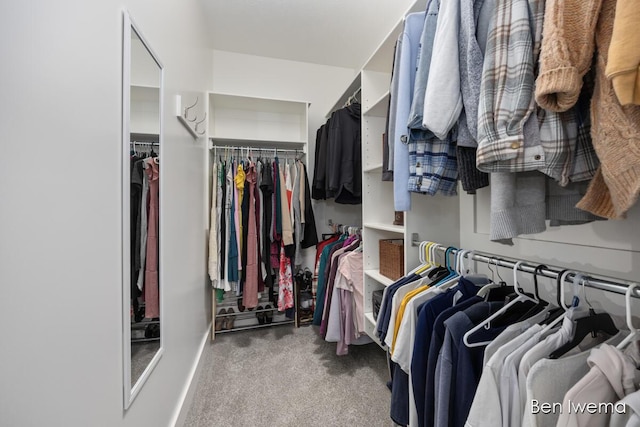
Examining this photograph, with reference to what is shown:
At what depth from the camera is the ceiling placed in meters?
1.97

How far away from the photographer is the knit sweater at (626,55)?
408 mm

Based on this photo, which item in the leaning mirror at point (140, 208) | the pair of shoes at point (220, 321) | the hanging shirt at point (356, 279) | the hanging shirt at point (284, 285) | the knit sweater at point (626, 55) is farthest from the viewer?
the pair of shoes at point (220, 321)

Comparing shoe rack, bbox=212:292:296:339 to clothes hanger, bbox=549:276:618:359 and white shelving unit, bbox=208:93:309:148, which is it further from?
clothes hanger, bbox=549:276:618:359

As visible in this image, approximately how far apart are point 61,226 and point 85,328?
0.26m

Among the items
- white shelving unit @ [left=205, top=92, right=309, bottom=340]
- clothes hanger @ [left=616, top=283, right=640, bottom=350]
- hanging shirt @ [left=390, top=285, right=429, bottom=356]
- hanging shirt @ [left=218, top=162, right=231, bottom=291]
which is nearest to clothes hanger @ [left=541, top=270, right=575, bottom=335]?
clothes hanger @ [left=616, top=283, right=640, bottom=350]

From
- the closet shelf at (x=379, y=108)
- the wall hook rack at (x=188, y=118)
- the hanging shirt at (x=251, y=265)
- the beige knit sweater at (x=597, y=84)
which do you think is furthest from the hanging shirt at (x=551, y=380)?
the hanging shirt at (x=251, y=265)

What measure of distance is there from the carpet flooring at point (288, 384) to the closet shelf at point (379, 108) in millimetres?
1732

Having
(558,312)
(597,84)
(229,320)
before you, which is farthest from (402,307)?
(229,320)

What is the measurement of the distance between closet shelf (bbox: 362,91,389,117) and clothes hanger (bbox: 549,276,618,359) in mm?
1145

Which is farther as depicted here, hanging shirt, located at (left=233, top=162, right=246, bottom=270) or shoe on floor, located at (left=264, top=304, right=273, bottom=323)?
shoe on floor, located at (left=264, top=304, right=273, bottom=323)

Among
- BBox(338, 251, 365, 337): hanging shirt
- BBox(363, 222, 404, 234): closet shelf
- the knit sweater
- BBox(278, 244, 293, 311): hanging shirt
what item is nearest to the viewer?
the knit sweater

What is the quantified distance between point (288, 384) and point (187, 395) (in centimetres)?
60

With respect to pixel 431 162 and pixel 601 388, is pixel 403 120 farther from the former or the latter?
pixel 601 388

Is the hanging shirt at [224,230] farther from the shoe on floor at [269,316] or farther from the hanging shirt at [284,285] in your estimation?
the shoe on floor at [269,316]
